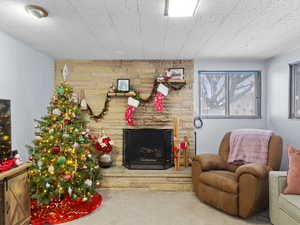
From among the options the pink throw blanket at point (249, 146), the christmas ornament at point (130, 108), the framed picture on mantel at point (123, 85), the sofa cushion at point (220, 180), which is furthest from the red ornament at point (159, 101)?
the sofa cushion at point (220, 180)

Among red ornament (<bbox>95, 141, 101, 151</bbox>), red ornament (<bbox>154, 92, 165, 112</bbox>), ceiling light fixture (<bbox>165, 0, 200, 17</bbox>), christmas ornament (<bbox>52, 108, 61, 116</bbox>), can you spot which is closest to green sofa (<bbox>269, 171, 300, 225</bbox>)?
ceiling light fixture (<bbox>165, 0, 200, 17</bbox>)

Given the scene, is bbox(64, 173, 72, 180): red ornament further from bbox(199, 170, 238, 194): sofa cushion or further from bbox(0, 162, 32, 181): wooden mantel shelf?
bbox(199, 170, 238, 194): sofa cushion

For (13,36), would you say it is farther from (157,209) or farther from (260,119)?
(260,119)

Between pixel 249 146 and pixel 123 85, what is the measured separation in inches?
97.2

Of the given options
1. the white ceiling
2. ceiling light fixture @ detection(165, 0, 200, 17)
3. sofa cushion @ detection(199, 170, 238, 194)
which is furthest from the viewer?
sofa cushion @ detection(199, 170, 238, 194)

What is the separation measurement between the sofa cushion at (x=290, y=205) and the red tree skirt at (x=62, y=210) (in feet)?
7.60

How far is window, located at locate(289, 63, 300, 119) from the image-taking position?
11.3 ft

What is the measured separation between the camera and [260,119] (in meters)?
4.30

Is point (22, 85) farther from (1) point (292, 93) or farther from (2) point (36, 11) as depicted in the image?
(1) point (292, 93)

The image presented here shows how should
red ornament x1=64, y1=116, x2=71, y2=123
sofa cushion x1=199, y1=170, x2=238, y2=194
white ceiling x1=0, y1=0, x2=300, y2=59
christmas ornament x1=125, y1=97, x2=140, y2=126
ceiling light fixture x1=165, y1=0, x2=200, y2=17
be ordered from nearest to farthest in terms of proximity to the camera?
ceiling light fixture x1=165, y1=0, x2=200, y2=17, white ceiling x1=0, y1=0, x2=300, y2=59, sofa cushion x1=199, y1=170, x2=238, y2=194, red ornament x1=64, y1=116, x2=71, y2=123, christmas ornament x1=125, y1=97, x2=140, y2=126

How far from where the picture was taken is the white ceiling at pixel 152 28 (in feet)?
6.61

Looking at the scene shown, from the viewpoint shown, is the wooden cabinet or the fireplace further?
the fireplace

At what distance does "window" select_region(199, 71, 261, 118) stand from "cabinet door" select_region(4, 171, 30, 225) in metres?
3.21

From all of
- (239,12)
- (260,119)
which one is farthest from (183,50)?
(260,119)
